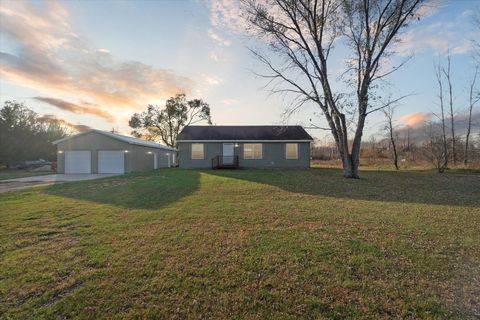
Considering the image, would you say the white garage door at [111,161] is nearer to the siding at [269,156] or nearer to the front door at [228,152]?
the siding at [269,156]

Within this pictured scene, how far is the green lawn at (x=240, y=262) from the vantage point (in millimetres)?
2465

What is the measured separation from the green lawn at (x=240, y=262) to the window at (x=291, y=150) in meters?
12.9

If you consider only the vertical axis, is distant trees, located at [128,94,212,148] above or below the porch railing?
above


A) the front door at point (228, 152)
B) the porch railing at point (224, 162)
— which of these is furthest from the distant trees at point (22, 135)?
the front door at point (228, 152)

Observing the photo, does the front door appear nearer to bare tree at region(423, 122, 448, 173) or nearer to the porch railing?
the porch railing

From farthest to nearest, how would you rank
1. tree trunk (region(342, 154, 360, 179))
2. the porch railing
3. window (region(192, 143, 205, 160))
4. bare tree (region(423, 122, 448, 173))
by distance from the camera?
window (region(192, 143, 205, 160)) < the porch railing < bare tree (region(423, 122, 448, 173)) < tree trunk (region(342, 154, 360, 179))

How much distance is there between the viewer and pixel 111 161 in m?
19.4

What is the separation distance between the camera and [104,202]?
7.52m

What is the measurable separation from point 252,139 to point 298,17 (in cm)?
943

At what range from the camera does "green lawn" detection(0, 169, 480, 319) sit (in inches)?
97.0

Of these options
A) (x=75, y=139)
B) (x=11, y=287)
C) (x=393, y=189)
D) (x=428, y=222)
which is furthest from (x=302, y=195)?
(x=75, y=139)

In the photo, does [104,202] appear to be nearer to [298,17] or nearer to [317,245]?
[317,245]

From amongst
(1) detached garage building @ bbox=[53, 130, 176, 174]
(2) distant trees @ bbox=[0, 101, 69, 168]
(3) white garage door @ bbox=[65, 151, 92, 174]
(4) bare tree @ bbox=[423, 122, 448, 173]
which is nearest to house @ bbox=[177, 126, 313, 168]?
(1) detached garage building @ bbox=[53, 130, 176, 174]

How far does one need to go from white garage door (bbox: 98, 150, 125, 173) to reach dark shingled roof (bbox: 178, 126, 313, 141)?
5395mm
